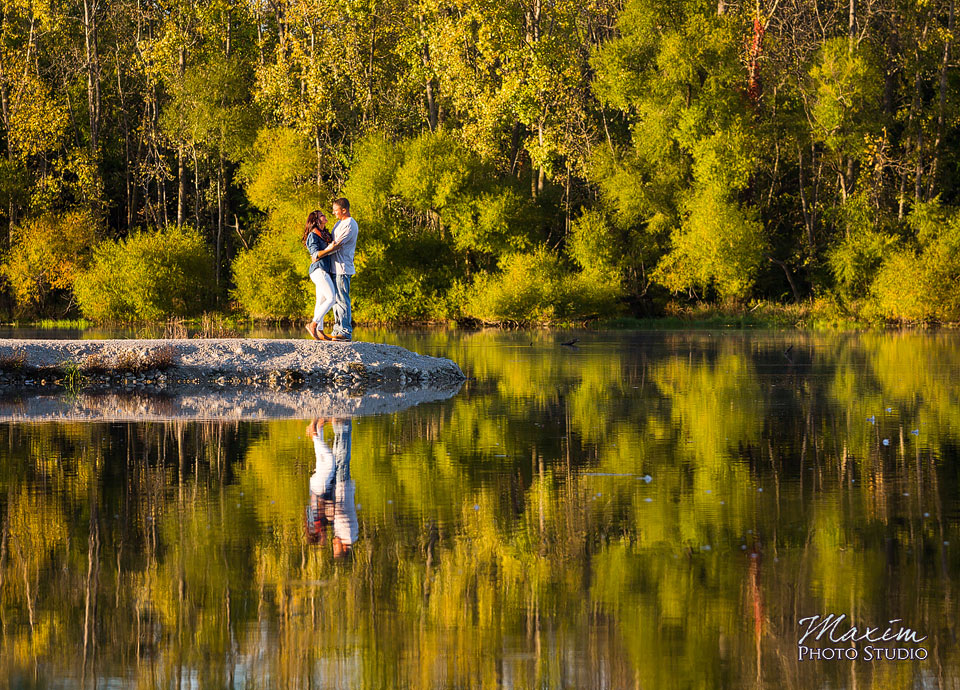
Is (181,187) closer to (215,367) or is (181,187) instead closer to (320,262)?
(320,262)

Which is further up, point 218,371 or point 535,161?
point 535,161

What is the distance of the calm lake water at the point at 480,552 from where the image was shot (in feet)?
18.1

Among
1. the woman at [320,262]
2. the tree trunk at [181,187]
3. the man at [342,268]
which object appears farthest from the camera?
the tree trunk at [181,187]

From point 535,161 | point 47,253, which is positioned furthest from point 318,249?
point 47,253

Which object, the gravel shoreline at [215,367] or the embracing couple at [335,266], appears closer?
the gravel shoreline at [215,367]

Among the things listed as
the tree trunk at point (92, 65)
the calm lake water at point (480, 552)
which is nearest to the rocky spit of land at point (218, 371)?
the calm lake water at point (480, 552)

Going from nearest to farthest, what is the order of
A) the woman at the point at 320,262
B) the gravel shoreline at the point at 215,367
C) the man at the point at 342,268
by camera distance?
the gravel shoreline at the point at 215,367 → the man at the point at 342,268 → the woman at the point at 320,262

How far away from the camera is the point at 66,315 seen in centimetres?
5644

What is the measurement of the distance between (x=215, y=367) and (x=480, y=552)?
48.1 ft

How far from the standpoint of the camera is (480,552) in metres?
7.58

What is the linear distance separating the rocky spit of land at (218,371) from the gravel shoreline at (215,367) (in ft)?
0.05

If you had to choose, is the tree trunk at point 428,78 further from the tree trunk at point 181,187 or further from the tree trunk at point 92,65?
the tree trunk at point 92,65

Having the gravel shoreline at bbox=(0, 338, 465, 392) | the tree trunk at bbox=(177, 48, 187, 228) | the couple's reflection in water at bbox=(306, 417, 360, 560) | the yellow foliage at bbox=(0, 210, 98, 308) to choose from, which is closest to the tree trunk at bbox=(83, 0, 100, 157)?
the tree trunk at bbox=(177, 48, 187, 228)

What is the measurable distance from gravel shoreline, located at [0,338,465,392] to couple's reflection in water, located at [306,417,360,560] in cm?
756
